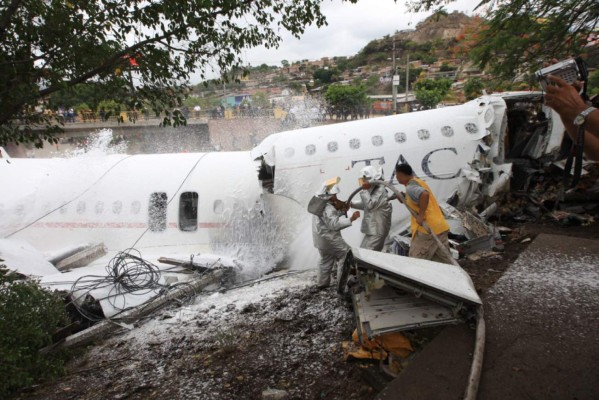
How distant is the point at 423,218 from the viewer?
15.7 feet

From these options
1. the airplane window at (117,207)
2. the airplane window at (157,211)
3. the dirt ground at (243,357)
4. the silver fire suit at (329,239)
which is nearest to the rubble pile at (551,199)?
the dirt ground at (243,357)

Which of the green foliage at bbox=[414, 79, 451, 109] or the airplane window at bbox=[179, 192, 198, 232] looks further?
the green foliage at bbox=[414, 79, 451, 109]

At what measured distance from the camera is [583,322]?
8.83 feet

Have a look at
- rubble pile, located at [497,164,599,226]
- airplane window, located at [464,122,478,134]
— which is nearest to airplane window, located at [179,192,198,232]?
airplane window, located at [464,122,478,134]

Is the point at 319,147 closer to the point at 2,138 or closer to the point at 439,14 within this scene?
the point at 439,14

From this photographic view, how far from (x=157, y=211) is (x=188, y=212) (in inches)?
33.2

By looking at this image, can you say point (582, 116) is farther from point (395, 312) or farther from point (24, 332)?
point (24, 332)

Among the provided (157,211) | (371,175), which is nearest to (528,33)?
(371,175)

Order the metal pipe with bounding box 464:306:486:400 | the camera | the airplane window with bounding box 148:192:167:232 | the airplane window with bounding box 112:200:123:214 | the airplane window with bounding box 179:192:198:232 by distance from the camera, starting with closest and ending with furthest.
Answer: the metal pipe with bounding box 464:306:486:400, the camera, the airplane window with bounding box 179:192:198:232, the airplane window with bounding box 148:192:167:232, the airplane window with bounding box 112:200:123:214

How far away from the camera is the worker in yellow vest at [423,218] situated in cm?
479

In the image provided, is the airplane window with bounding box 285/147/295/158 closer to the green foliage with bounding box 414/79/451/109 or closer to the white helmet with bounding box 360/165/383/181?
the white helmet with bounding box 360/165/383/181

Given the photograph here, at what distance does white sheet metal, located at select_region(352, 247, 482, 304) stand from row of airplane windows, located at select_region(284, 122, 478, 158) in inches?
215

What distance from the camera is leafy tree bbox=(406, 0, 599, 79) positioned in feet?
23.5

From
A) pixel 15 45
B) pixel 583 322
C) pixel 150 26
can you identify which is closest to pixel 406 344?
pixel 583 322
